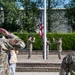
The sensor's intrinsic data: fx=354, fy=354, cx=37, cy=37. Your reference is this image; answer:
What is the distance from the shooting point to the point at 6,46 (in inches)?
203

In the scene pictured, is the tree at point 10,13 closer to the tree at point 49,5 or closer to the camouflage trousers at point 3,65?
the tree at point 49,5

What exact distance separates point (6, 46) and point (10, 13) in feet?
97.6

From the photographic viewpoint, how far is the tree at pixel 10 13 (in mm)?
33781

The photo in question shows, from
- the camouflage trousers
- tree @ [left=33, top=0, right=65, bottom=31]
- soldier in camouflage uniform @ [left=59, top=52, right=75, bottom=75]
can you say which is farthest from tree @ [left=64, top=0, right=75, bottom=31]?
soldier in camouflage uniform @ [left=59, top=52, right=75, bottom=75]

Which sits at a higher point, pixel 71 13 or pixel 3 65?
pixel 3 65

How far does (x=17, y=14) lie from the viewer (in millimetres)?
35375

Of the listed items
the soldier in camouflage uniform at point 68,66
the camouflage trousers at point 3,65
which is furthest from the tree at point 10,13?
the soldier in camouflage uniform at point 68,66

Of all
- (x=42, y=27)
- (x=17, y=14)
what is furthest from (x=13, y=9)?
(x=42, y=27)

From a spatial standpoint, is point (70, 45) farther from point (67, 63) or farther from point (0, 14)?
point (67, 63)

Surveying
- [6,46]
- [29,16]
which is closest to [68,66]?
[6,46]

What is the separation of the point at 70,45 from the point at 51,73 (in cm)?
1444

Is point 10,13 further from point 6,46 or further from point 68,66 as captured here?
point 68,66

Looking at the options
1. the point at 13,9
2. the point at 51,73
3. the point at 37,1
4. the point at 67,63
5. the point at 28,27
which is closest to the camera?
the point at 67,63

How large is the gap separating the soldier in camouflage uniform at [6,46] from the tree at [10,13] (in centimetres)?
2848
